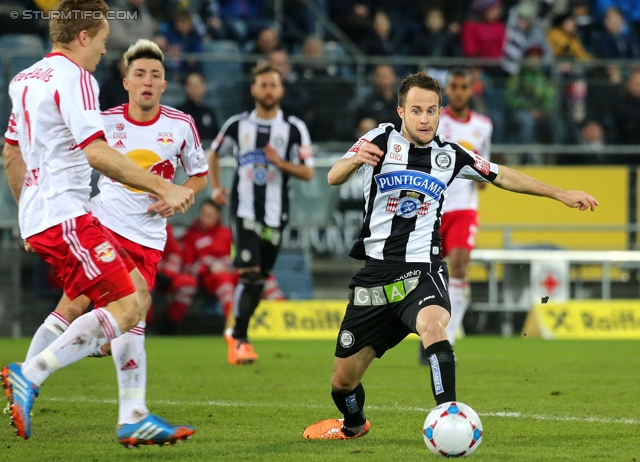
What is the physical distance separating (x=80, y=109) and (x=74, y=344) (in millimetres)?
1155

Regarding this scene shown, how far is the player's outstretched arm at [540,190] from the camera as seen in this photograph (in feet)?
18.6

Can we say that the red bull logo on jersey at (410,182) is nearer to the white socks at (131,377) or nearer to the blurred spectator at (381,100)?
the white socks at (131,377)

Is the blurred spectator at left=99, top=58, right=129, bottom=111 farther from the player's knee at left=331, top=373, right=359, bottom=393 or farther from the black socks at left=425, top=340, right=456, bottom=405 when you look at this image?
the black socks at left=425, top=340, right=456, bottom=405

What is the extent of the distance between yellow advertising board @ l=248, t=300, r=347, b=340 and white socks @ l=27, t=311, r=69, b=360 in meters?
7.50

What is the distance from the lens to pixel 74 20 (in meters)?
5.32

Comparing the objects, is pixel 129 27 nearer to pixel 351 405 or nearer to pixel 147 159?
pixel 147 159

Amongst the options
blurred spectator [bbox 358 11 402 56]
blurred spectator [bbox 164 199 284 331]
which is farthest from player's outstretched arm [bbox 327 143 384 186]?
blurred spectator [bbox 358 11 402 56]

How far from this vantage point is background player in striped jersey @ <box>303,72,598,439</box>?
5648 mm

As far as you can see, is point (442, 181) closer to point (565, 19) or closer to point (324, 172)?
point (324, 172)

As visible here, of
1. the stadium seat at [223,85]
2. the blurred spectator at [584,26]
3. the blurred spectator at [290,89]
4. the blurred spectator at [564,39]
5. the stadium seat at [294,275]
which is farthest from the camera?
the blurred spectator at [584,26]

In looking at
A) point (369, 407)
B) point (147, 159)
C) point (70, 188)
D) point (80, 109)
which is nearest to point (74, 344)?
point (70, 188)

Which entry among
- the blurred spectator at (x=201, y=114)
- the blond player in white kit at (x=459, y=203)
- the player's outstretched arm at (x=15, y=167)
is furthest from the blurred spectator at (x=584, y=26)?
the player's outstretched arm at (x=15, y=167)

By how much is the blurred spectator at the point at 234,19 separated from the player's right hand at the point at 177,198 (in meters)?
12.5

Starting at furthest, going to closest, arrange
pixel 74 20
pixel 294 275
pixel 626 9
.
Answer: pixel 626 9, pixel 294 275, pixel 74 20
